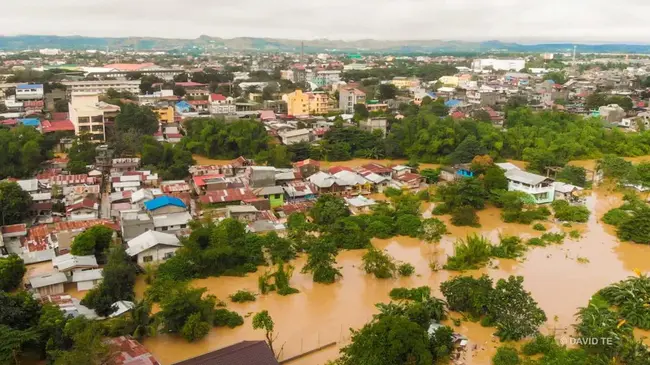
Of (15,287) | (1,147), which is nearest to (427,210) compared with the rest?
(15,287)

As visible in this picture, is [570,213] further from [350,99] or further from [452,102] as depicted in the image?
[452,102]

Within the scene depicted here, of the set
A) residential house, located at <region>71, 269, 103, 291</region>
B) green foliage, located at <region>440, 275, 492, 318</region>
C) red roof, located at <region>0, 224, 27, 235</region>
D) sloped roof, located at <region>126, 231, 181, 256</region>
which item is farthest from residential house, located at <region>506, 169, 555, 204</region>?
red roof, located at <region>0, 224, 27, 235</region>

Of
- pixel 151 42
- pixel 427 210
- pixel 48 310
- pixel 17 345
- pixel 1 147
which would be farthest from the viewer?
pixel 151 42

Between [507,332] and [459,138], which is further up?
[459,138]

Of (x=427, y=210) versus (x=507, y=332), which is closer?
(x=507, y=332)

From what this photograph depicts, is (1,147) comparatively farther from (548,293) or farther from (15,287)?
(548,293)

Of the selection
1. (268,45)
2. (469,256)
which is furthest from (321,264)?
(268,45)

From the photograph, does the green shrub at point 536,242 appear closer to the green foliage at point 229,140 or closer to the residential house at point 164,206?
the residential house at point 164,206
